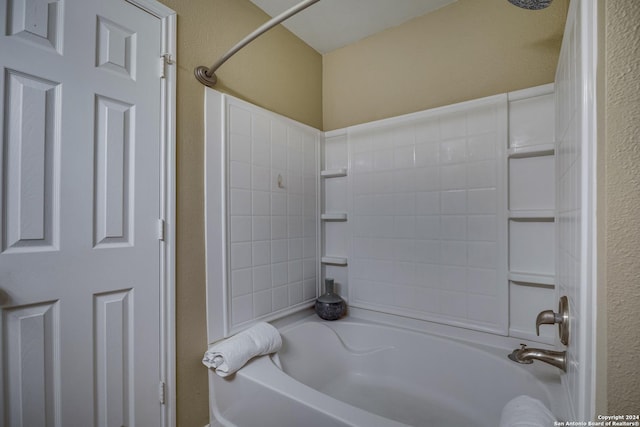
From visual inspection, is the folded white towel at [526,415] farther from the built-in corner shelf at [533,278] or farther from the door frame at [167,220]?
the door frame at [167,220]

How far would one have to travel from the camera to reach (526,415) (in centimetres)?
92

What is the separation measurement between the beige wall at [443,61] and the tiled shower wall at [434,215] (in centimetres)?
16

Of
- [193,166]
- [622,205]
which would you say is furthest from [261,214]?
[622,205]

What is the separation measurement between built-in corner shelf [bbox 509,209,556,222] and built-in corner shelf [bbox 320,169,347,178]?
1.09 metres

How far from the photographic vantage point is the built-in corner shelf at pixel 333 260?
211 cm

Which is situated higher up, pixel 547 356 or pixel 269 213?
pixel 269 213

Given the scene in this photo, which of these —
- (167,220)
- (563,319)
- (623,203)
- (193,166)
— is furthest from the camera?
(193,166)

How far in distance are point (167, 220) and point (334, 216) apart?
1.17 metres

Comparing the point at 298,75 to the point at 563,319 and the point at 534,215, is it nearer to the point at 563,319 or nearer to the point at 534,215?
the point at 534,215

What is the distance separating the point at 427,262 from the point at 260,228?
1064 millimetres

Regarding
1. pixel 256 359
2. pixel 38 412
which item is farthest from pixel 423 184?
pixel 38 412

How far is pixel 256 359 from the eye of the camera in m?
1.45

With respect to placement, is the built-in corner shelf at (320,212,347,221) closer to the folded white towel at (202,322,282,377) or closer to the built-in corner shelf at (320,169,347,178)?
the built-in corner shelf at (320,169,347,178)

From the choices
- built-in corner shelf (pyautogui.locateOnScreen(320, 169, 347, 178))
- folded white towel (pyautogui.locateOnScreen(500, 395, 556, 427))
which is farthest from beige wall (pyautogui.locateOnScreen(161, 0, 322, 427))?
folded white towel (pyautogui.locateOnScreen(500, 395, 556, 427))
